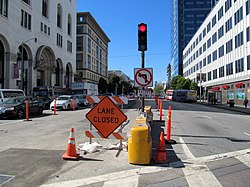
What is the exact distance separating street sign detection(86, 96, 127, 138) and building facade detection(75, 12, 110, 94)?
234ft

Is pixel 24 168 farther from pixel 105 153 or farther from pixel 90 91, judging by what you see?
pixel 90 91

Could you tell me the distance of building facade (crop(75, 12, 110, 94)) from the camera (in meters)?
88.2

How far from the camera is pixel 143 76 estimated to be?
1006 cm

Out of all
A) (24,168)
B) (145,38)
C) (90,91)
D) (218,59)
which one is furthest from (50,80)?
(24,168)

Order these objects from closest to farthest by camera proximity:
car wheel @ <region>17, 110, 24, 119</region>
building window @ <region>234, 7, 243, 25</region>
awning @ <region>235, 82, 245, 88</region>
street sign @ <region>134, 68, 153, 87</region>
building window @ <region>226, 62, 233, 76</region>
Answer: street sign @ <region>134, 68, 153, 87</region> < car wheel @ <region>17, 110, 24, 119</region> < awning @ <region>235, 82, 245, 88</region> < building window @ <region>234, 7, 243, 25</region> < building window @ <region>226, 62, 233, 76</region>

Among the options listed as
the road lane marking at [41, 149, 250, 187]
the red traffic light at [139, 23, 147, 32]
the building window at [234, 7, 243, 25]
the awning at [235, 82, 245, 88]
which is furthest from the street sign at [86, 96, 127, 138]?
the building window at [234, 7, 243, 25]

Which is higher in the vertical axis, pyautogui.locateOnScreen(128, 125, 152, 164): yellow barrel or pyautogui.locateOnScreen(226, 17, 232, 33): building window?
pyautogui.locateOnScreen(226, 17, 232, 33): building window

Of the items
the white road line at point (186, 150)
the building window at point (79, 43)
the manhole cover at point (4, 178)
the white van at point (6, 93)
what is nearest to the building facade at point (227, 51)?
the white van at point (6, 93)

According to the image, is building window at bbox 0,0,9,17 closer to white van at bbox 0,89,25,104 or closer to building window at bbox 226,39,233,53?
white van at bbox 0,89,25,104

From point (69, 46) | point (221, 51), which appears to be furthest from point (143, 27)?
point (69, 46)

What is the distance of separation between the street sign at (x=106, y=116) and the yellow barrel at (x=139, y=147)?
4.17 ft

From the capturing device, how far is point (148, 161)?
249 inches

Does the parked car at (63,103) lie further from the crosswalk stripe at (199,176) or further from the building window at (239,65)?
the building window at (239,65)

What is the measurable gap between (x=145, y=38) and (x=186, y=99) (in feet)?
162
